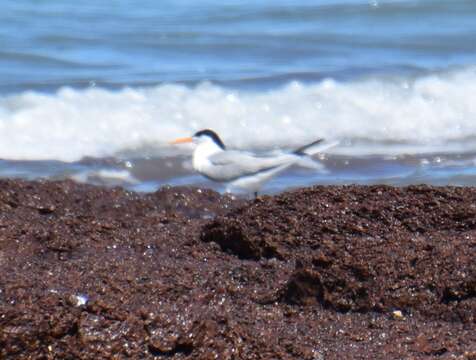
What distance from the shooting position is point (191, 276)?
127 inches

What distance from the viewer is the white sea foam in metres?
8.65

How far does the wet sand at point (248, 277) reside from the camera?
255 cm

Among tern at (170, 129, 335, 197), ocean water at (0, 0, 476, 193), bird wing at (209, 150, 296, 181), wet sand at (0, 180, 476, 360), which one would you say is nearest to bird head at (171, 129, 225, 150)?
ocean water at (0, 0, 476, 193)

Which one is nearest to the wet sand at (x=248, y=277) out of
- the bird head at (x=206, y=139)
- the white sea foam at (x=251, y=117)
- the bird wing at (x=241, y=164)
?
the bird wing at (x=241, y=164)

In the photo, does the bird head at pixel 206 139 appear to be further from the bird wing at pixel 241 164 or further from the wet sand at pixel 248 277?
the wet sand at pixel 248 277

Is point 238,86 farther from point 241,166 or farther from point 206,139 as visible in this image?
point 241,166

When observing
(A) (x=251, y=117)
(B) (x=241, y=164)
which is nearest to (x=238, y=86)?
(A) (x=251, y=117)

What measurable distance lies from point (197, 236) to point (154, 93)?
672cm

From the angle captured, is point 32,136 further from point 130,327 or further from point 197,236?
point 130,327

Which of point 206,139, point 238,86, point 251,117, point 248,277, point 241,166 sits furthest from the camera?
point 238,86

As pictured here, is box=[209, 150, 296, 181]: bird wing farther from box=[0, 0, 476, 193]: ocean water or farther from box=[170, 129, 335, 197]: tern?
box=[0, 0, 476, 193]: ocean water

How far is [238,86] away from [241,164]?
378cm

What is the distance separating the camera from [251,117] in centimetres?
970

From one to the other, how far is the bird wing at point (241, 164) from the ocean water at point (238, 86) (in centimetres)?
30
